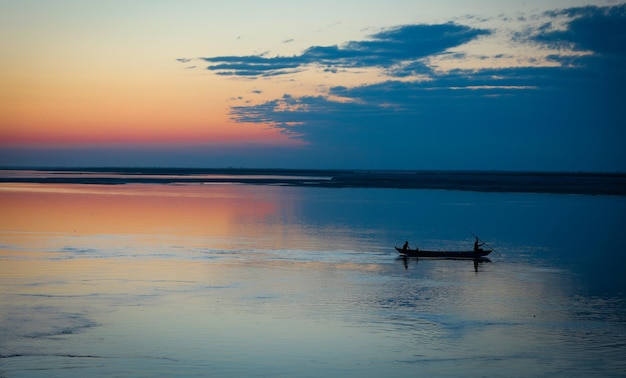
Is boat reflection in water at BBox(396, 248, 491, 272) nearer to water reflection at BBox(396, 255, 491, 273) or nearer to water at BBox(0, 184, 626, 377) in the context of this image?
water reflection at BBox(396, 255, 491, 273)

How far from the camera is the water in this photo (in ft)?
50.4

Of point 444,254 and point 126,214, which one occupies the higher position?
point 126,214

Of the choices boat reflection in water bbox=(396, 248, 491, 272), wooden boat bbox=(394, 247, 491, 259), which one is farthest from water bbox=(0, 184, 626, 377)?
wooden boat bbox=(394, 247, 491, 259)

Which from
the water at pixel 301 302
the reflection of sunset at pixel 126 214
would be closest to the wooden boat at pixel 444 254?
the water at pixel 301 302

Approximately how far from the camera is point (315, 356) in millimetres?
15781

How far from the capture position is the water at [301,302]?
50.4ft

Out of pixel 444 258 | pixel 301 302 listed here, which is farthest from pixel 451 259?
pixel 301 302

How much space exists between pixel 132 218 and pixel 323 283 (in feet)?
85.6

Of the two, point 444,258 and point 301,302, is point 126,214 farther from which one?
point 301,302

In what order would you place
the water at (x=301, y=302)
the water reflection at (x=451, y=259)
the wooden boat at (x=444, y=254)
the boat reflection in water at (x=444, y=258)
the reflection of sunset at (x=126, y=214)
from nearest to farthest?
the water at (x=301, y=302) → the water reflection at (x=451, y=259) → the boat reflection in water at (x=444, y=258) → the wooden boat at (x=444, y=254) → the reflection of sunset at (x=126, y=214)

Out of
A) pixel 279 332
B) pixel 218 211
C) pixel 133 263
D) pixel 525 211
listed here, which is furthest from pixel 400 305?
pixel 525 211

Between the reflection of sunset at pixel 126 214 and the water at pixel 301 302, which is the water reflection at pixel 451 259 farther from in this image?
the reflection of sunset at pixel 126 214

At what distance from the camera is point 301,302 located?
21109 millimetres

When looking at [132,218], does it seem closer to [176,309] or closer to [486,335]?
[176,309]
